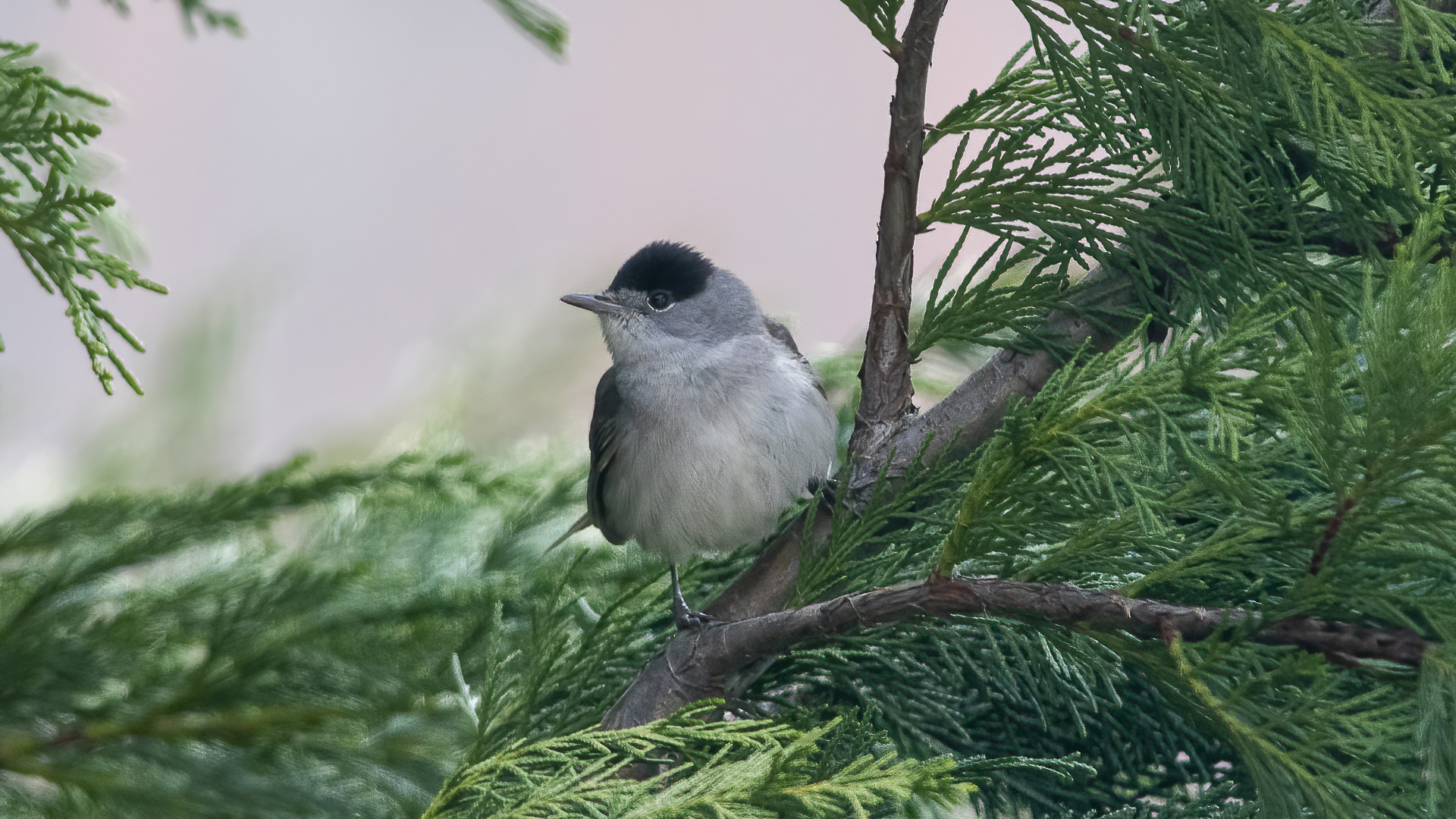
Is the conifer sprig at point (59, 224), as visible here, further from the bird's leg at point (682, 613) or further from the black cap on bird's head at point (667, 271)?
the black cap on bird's head at point (667, 271)

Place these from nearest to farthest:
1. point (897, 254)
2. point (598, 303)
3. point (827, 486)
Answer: point (897, 254), point (827, 486), point (598, 303)

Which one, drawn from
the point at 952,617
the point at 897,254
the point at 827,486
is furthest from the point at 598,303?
the point at 952,617

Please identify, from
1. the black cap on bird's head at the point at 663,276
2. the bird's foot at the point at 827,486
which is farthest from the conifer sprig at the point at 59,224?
the black cap on bird's head at the point at 663,276

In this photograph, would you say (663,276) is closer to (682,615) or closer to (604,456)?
(604,456)

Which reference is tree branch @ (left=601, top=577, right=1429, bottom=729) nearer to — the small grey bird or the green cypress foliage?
the green cypress foliage

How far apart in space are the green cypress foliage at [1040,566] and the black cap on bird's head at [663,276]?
18.0 inches

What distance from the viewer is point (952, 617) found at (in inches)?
27.8

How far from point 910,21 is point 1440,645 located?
0.54 meters

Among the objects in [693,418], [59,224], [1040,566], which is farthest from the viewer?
[693,418]

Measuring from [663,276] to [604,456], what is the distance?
311 mm

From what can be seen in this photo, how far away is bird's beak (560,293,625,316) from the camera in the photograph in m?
1.59

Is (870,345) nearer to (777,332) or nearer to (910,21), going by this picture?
(910,21)

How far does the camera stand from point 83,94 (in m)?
0.72

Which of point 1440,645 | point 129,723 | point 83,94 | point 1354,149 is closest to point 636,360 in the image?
point 129,723
